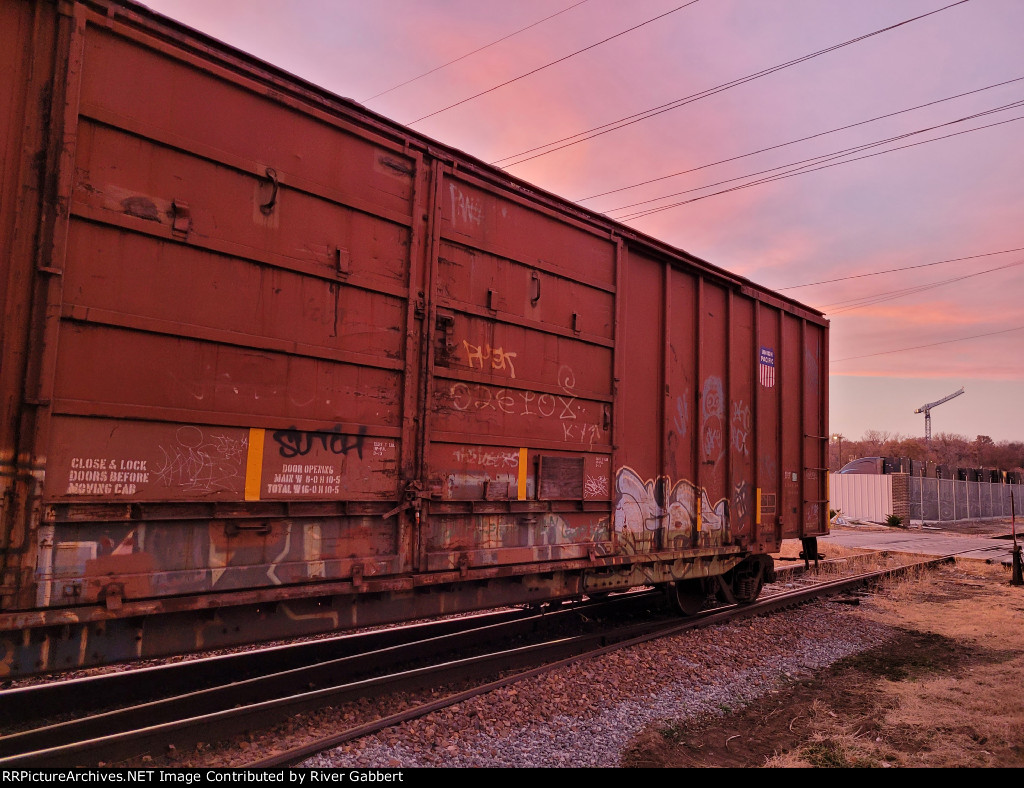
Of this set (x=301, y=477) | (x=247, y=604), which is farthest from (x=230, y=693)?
(x=301, y=477)

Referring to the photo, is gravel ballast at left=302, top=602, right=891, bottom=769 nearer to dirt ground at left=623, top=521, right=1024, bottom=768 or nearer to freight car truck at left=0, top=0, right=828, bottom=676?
dirt ground at left=623, top=521, right=1024, bottom=768

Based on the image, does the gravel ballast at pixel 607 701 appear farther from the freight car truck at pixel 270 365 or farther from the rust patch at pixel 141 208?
the rust patch at pixel 141 208

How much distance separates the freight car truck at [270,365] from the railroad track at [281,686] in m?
0.53

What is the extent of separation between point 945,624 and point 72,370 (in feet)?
35.1

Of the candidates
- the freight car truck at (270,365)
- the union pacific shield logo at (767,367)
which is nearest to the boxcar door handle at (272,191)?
the freight car truck at (270,365)

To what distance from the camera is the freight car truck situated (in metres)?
3.46

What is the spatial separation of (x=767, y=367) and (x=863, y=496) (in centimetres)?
3070

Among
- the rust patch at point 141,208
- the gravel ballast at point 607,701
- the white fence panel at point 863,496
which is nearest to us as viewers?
the rust patch at point 141,208

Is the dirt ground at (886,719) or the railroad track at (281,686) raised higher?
the railroad track at (281,686)

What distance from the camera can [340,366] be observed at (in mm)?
4637

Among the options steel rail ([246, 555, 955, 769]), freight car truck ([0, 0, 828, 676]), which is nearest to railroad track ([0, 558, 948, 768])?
steel rail ([246, 555, 955, 769])

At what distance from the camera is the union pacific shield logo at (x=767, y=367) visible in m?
9.07

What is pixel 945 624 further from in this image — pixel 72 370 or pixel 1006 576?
pixel 72 370

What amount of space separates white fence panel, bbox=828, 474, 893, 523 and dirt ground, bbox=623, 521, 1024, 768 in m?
28.5
